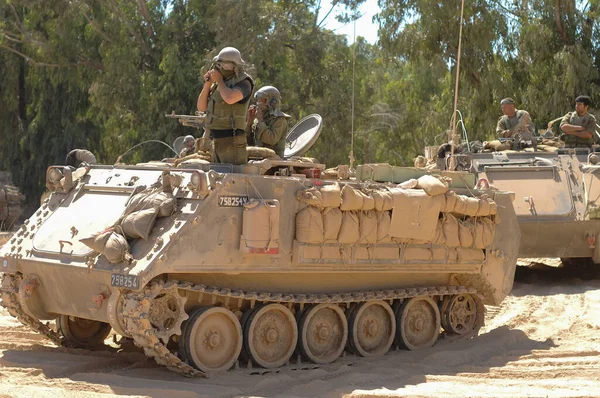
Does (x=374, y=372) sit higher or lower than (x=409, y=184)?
lower

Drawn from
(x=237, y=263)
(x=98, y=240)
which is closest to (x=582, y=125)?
(x=237, y=263)

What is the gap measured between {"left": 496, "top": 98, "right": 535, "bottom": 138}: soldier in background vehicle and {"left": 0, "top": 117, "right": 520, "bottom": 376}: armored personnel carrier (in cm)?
613

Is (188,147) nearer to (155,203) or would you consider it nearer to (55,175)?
(55,175)

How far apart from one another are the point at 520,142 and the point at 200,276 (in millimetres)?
9099

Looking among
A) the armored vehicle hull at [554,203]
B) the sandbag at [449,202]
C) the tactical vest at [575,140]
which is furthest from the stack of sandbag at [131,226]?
the tactical vest at [575,140]

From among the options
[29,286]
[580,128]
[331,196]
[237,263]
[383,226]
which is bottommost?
[29,286]

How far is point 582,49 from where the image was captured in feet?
79.5

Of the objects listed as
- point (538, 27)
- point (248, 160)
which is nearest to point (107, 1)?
point (538, 27)

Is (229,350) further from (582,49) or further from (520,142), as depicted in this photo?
(582,49)

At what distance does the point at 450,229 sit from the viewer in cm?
1011

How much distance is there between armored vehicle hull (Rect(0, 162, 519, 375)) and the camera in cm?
811

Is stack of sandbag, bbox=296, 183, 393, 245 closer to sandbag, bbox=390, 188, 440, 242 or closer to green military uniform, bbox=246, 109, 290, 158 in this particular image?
sandbag, bbox=390, 188, 440, 242

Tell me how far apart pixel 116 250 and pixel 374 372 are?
2.66 meters

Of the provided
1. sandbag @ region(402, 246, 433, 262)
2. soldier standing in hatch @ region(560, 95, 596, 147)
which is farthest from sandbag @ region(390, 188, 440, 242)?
soldier standing in hatch @ region(560, 95, 596, 147)
